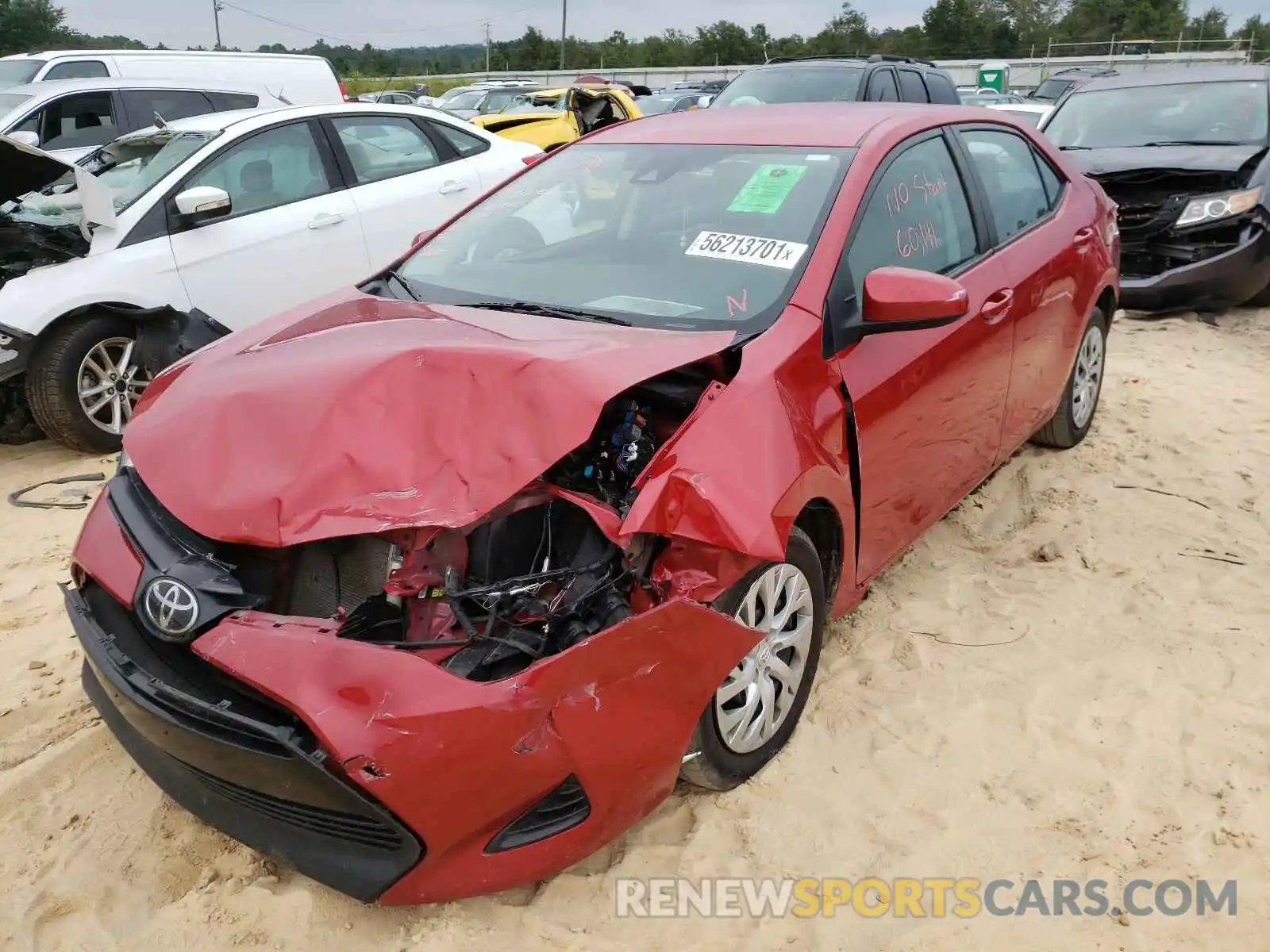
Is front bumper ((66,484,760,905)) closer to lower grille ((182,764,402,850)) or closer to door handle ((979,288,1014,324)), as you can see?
lower grille ((182,764,402,850))

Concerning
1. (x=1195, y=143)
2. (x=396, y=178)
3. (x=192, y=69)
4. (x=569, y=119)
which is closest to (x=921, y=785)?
(x=396, y=178)

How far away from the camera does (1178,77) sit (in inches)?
321

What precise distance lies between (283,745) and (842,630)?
6.55 ft

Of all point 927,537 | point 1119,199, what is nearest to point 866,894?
point 927,537

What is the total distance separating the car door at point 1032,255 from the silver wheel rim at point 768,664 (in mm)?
1564

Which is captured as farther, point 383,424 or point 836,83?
point 836,83

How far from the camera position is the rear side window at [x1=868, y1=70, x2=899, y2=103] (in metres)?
8.17

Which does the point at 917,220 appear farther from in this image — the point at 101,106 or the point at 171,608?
the point at 101,106

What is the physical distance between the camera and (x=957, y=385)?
3.16 m

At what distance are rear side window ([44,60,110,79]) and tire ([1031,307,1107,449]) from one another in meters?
9.63

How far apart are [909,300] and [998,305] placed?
3.13ft

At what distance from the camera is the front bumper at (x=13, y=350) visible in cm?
443

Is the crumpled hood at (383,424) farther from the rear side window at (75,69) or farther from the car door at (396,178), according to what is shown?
the rear side window at (75,69)

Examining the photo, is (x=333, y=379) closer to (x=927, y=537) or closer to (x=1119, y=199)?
(x=927, y=537)
